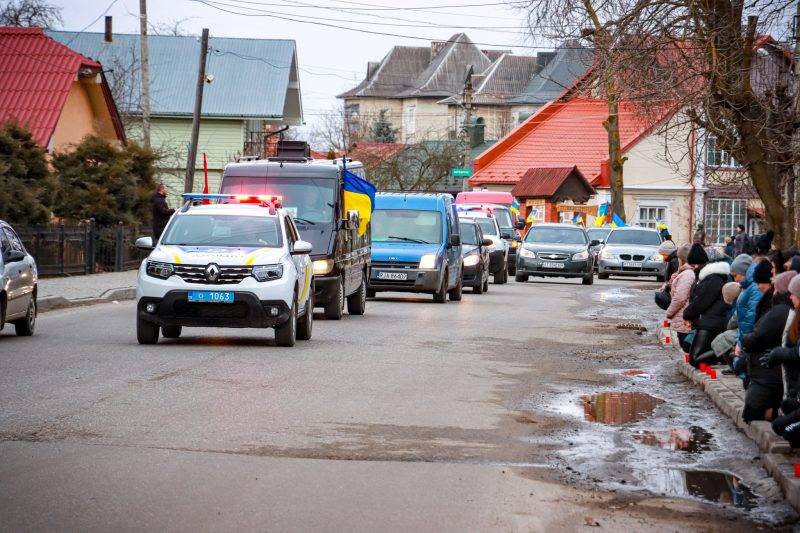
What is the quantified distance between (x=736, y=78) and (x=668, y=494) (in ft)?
38.6

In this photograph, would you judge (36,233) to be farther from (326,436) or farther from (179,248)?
(326,436)

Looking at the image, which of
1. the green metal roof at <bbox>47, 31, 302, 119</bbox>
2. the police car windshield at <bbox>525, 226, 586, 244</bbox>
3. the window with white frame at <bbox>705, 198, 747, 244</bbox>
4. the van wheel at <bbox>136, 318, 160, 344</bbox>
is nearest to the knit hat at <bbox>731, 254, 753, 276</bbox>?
the van wheel at <bbox>136, 318, 160, 344</bbox>

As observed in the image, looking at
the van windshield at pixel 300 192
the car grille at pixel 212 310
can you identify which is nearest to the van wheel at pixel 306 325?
the car grille at pixel 212 310

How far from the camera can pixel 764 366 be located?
1062 cm

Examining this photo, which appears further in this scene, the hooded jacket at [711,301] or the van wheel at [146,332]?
the van wheel at [146,332]

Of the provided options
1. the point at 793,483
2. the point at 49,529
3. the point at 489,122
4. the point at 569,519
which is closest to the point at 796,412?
the point at 793,483

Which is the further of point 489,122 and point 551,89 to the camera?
point 489,122

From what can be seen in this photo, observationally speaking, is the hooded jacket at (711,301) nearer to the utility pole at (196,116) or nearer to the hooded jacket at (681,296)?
the hooded jacket at (681,296)

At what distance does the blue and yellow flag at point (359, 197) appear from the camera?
23.5 meters

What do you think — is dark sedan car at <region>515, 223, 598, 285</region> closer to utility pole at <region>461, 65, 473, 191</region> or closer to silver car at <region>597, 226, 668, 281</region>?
silver car at <region>597, 226, 668, 281</region>

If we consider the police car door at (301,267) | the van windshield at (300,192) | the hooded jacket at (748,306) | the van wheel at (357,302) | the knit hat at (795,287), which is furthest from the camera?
the van wheel at (357,302)

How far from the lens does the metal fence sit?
32219 mm

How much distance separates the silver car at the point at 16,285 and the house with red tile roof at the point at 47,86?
23.6 meters

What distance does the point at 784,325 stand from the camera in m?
10.5
